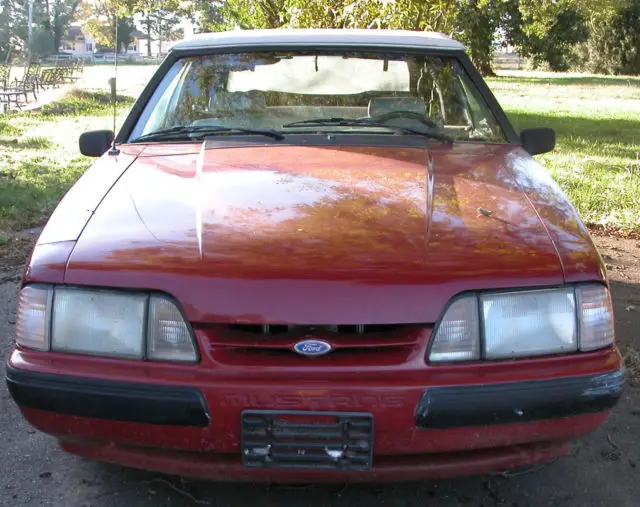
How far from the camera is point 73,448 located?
6.67 ft

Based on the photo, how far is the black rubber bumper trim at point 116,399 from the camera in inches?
71.1

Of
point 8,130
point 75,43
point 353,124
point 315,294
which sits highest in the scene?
point 75,43

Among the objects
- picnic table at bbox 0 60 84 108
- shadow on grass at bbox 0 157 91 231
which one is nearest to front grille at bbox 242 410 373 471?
shadow on grass at bbox 0 157 91 231

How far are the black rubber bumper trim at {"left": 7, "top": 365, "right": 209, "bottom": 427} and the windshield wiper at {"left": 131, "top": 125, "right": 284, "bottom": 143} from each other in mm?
1257

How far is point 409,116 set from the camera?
10.1 feet

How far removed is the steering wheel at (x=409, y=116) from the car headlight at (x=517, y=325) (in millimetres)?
1310

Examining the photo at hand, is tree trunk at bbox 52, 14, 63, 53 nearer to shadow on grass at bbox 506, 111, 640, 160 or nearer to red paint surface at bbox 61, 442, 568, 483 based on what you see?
shadow on grass at bbox 506, 111, 640, 160

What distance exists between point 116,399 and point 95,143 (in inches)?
58.5

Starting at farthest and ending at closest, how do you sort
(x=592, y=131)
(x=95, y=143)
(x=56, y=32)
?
(x=56, y=32) < (x=592, y=131) < (x=95, y=143)

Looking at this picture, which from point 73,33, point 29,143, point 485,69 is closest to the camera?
point 29,143

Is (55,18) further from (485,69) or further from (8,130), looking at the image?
(8,130)

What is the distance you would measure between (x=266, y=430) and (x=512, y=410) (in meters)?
0.63

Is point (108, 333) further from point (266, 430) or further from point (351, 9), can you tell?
point (351, 9)

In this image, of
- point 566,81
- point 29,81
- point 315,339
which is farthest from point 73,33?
point 315,339
